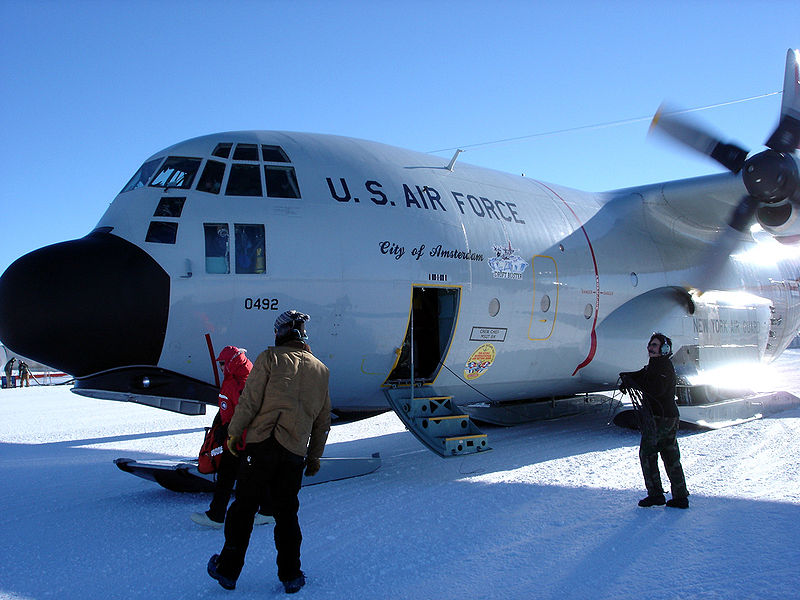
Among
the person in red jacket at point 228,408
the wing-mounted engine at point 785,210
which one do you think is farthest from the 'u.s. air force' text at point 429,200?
the wing-mounted engine at point 785,210

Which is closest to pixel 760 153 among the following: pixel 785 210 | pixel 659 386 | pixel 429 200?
pixel 785 210

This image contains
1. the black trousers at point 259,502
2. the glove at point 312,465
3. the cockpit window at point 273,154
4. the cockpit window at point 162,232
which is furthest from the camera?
the cockpit window at point 273,154

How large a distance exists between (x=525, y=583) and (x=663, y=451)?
2383 millimetres

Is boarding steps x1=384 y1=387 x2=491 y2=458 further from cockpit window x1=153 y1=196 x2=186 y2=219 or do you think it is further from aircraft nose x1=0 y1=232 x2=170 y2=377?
cockpit window x1=153 y1=196 x2=186 y2=219

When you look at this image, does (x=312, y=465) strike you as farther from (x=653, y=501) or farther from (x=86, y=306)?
(x=653, y=501)

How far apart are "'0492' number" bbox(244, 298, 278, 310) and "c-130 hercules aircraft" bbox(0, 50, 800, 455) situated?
0.02m

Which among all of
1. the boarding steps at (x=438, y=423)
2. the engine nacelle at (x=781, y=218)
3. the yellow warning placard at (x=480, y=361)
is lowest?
the boarding steps at (x=438, y=423)

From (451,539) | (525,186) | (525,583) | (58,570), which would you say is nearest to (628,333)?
(525,186)

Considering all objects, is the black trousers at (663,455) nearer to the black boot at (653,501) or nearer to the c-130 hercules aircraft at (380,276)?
the black boot at (653,501)

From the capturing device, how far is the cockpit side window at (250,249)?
264 inches

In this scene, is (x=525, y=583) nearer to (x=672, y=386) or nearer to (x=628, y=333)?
(x=672, y=386)

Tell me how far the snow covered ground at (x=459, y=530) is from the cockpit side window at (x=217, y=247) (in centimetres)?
239

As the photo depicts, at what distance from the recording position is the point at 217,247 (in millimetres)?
6676

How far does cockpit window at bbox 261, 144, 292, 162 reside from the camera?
7289mm
